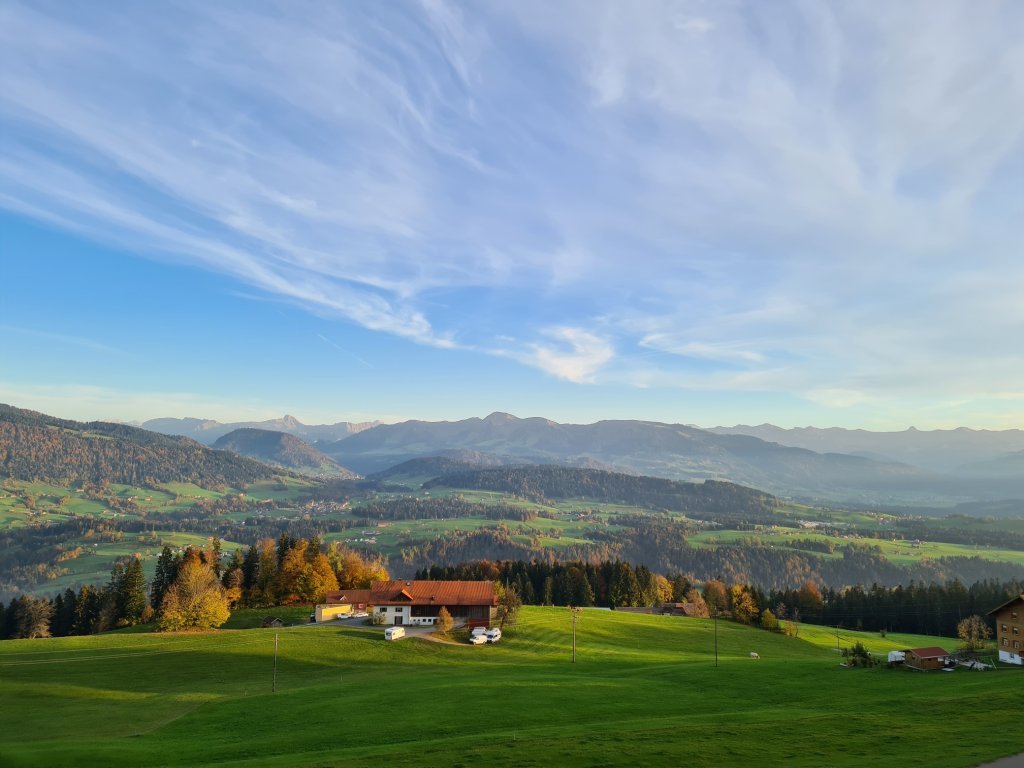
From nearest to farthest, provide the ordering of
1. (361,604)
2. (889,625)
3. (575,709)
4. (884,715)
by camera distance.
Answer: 1. (884,715)
2. (575,709)
3. (361,604)
4. (889,625)

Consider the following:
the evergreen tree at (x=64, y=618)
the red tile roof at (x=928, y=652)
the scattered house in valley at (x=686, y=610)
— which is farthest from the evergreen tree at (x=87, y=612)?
the red tile roof at (x=928, y=652)

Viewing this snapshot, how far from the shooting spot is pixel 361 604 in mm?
110938

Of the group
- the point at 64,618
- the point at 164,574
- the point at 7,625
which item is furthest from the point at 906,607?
the point at 7,625

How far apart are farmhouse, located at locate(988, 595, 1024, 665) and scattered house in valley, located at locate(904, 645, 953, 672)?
14246mm

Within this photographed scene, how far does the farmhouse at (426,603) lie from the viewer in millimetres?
101438

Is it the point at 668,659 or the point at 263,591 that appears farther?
the point at 263,591

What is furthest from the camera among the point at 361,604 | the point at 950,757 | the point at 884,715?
the point at 361,604

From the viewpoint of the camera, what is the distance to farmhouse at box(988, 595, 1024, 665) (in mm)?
71544

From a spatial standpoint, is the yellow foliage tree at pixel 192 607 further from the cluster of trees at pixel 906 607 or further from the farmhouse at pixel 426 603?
the cluster of trees at pixel 906 607

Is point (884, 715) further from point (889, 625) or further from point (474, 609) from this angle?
point (889, 625)

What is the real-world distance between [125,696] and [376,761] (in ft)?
143

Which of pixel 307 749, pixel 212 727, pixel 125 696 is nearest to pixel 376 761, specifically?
pixel 307 749

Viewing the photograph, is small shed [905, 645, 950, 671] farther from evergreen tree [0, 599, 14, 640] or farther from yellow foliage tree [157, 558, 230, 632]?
evergreen tree [0, 599, 14, 640]

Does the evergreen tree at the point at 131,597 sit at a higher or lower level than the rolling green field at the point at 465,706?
lower
